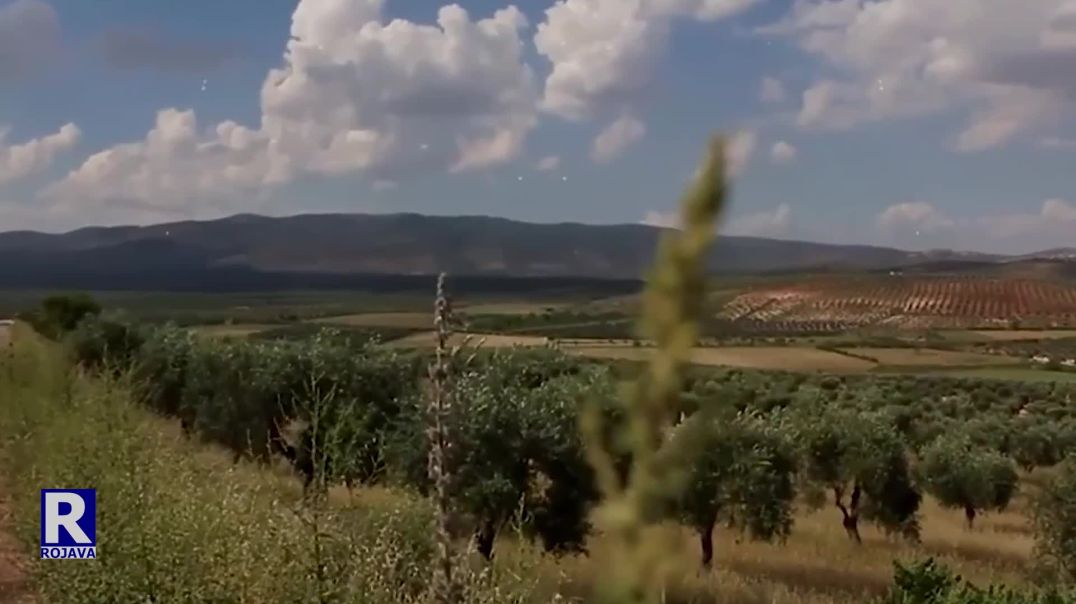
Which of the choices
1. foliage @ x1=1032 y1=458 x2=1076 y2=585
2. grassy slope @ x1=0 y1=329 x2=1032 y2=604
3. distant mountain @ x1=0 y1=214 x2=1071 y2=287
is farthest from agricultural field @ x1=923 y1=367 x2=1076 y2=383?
grassy slope @ x1=0 y1=329 x2=1032 y2=604

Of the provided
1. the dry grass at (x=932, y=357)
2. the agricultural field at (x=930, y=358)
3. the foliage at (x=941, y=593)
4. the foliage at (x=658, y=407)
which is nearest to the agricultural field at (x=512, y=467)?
the foliage at (x=658, y=407)

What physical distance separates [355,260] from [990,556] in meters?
57.6

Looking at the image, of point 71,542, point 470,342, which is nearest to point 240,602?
point 71,542

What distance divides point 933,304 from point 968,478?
114 feet

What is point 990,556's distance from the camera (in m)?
24.2

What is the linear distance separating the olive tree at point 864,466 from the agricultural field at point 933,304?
2863 cm

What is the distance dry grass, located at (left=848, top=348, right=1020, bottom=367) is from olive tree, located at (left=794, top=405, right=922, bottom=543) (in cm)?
2785

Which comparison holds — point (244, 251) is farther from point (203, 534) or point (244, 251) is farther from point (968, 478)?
point (203, 534)

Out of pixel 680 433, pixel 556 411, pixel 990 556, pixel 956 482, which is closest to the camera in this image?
pixel 680 433

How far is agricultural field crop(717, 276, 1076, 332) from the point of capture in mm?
58906

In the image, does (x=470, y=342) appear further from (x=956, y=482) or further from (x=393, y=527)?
(x=956, y=482)

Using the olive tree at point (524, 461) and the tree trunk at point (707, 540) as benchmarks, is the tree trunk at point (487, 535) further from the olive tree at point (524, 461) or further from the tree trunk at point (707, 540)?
the tree trunk at point (707, 540)

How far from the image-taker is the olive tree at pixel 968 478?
29.9 m

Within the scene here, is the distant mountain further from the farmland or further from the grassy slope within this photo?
the grassy slope
